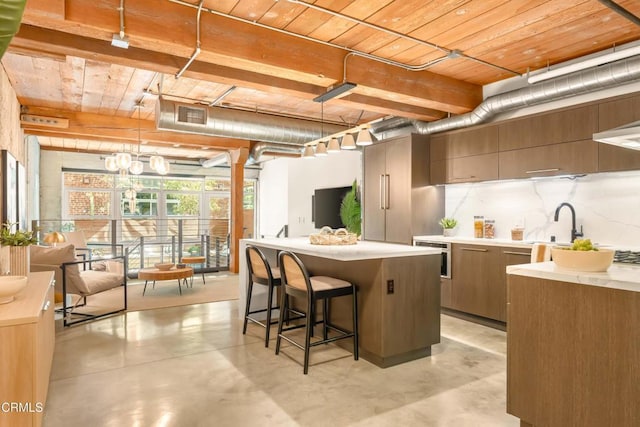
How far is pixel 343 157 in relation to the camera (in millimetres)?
7906

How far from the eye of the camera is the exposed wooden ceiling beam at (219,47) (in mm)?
2736

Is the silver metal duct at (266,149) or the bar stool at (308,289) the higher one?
the silver metal duct at (266,149)

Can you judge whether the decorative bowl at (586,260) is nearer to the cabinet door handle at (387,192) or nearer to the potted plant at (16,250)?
the cabinet door handle at (387,192)

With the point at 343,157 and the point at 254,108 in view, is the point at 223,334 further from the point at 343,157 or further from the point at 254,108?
the point at 343,157

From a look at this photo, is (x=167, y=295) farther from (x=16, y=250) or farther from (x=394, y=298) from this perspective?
(x=394, y=298)

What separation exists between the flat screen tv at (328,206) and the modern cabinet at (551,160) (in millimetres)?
3677

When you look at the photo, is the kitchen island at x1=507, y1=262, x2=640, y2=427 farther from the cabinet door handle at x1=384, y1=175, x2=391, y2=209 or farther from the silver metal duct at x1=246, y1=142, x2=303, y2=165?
the silver metal duct at x1=246, y1=142, x2=303, y2=165

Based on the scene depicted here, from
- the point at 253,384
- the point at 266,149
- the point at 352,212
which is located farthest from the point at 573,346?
the point at 266,149

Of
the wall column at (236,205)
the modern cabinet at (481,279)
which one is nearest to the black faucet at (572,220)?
the modern cabinet at (481,279)

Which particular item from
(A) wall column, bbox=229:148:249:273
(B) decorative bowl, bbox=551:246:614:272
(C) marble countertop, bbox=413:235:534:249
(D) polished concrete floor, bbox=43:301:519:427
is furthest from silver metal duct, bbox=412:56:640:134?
(A) wall column, bbox=229:148:249:273

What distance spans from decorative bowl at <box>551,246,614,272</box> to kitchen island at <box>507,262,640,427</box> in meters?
0.06

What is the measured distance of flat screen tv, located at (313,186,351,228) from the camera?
7.98 meters

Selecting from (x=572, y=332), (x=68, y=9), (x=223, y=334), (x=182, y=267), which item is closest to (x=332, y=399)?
(x=572, y=332)

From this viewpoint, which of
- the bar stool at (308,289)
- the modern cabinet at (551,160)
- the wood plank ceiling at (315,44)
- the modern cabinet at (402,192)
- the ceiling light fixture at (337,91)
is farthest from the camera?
the modern cabinet at (402,192)
